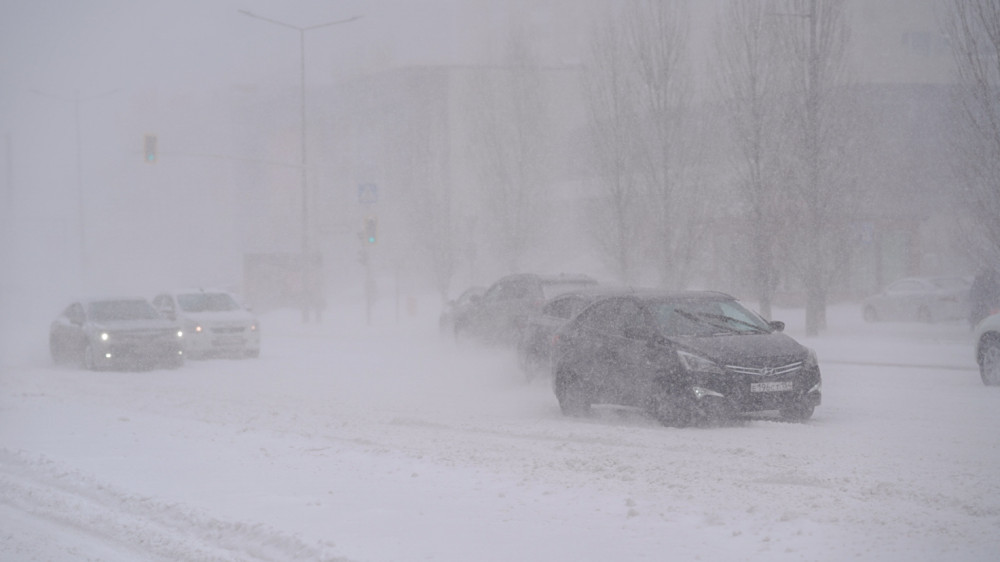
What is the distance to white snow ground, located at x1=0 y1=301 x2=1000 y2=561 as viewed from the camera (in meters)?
6.65

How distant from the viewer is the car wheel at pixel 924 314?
32875 millimetres

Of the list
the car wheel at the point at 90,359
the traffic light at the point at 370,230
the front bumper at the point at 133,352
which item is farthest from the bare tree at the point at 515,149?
the car wheel at the point at 90,359

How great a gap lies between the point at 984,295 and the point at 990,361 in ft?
39.7

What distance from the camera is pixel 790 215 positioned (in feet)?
90.4

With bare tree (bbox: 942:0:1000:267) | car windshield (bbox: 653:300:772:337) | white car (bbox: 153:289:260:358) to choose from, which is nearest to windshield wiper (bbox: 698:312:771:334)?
car windshield (bbox: 653:300:772:337)

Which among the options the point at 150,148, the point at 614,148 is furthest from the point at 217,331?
the point at 150,148

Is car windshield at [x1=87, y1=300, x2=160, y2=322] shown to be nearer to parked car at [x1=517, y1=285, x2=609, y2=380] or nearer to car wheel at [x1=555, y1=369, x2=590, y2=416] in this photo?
parked car at [x1=517, y1=285, x2=609, y2=380]

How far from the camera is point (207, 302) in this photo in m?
25.2

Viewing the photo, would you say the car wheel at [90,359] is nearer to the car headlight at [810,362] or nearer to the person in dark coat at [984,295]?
the car headlight at [810,362]

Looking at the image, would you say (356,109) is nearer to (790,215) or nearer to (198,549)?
(790,215)

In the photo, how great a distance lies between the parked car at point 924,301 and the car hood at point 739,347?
72.8 feet

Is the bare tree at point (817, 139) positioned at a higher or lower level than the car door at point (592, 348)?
higher

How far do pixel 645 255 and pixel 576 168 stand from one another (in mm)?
29507

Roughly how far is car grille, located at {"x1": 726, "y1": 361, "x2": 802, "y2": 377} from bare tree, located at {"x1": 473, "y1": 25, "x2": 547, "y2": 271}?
30.1 metres
